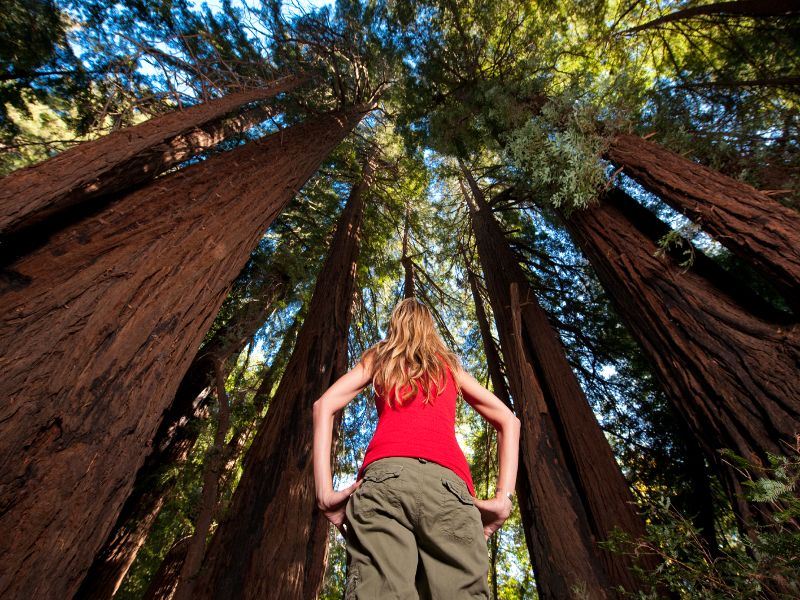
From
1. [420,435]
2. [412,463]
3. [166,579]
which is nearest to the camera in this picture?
[412,463]

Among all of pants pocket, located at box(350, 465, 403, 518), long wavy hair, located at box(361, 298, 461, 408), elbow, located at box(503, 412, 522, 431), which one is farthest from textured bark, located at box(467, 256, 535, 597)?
pants pocket, located at box(350, 465, 403, 518)

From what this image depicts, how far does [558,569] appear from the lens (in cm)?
280

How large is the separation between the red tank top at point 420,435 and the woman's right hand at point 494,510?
0.20ft

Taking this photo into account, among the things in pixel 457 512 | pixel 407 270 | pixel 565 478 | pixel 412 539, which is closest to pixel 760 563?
pixel 457 512

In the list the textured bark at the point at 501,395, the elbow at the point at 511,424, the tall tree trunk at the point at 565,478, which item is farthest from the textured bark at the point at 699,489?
the elbow at the point at 511,424

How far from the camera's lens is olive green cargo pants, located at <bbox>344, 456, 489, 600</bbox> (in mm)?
1120

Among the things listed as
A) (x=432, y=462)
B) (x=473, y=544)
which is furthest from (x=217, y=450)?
(x=473, y=544)

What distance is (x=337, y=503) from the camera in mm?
1369

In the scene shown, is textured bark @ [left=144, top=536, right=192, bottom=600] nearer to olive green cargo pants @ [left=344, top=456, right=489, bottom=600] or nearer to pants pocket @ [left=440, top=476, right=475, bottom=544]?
olive green cargo pants @ [left=344, top=456, right=489, bottom=600]

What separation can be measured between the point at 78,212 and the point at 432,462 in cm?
275

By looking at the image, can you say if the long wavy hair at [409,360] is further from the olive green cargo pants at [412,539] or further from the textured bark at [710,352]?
the textured bark at [710,352]

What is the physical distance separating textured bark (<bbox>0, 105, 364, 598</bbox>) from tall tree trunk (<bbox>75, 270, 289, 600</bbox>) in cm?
154

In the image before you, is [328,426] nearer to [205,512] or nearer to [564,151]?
[205,512]

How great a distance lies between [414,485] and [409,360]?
23.7 inches
